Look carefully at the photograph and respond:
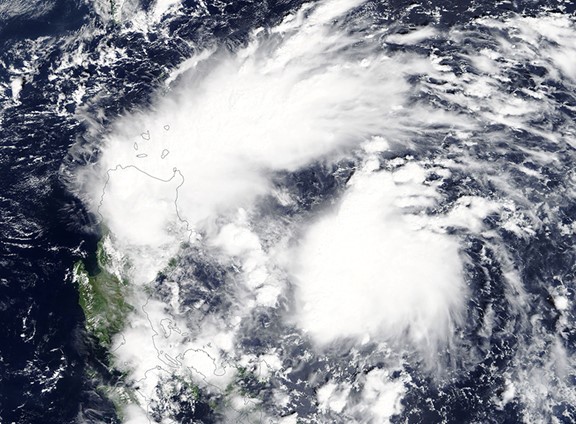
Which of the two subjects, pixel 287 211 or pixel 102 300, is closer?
pixel 102 300

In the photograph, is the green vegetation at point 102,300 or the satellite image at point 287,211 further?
the green vegetation at point 102,300

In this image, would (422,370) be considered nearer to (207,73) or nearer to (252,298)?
(252,298)

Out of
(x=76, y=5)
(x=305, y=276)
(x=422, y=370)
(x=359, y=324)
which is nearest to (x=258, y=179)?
(x=305, y=276)

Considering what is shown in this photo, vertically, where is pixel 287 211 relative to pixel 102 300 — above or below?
above

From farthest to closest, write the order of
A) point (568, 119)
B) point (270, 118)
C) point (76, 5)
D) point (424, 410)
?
point (76, 5) → point (270, 118) → point (568, 119) → point (424, 410)
